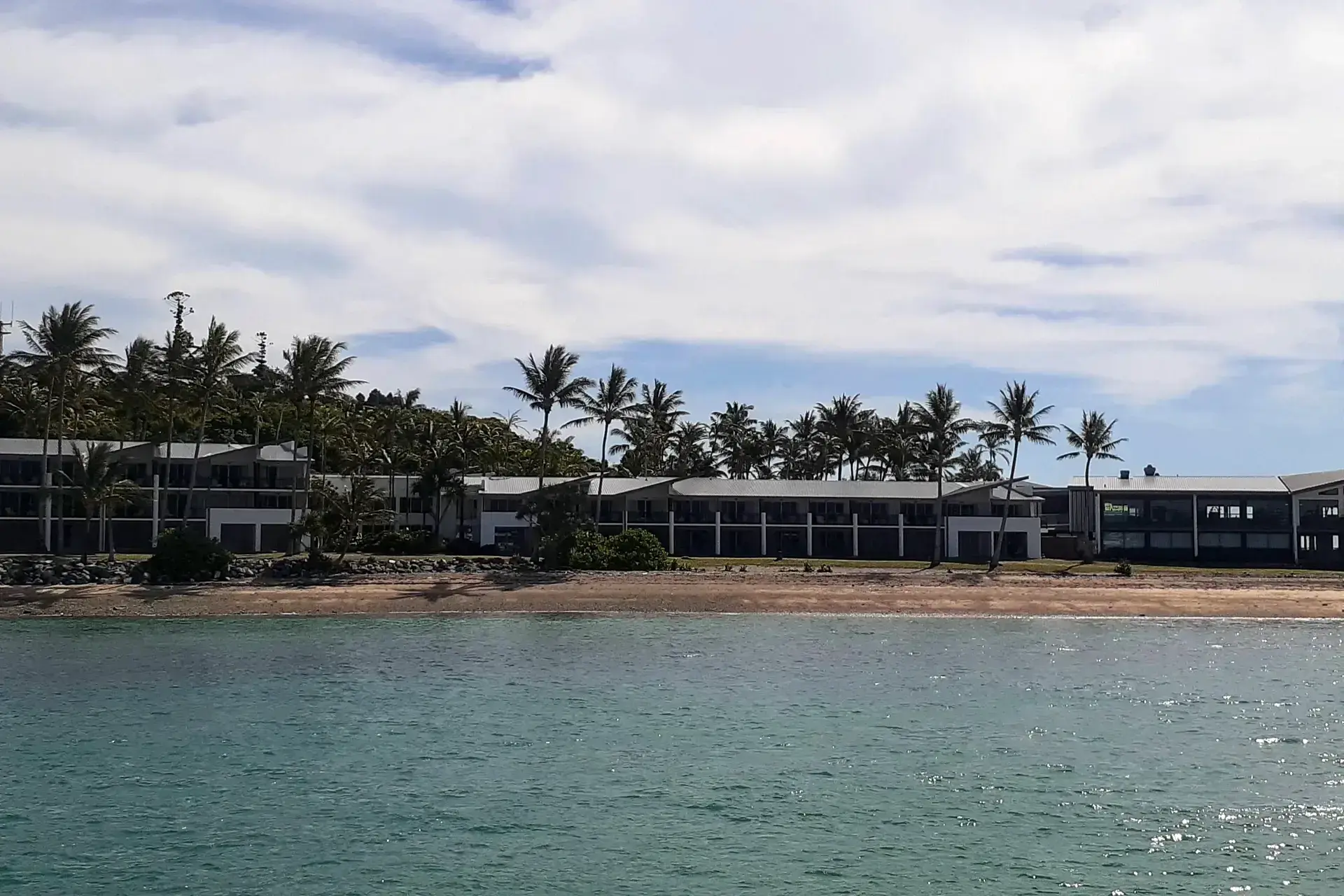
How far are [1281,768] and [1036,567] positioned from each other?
51.8 m

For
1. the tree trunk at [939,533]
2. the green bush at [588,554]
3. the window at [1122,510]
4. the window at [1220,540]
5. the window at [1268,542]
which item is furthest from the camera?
the window at [1122,510]

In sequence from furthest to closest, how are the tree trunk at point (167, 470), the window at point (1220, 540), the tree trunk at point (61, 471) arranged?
1. the window at point (1220, 540)
2. the tree trunk at point (167, 470)
3. the tree trunk at point (61, 471)

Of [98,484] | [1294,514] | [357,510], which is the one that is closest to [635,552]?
[357,510]

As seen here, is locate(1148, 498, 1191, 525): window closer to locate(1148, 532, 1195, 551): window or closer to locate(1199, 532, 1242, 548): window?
locate(1148, 532, 1195, 551): window

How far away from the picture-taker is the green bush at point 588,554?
66.9 metres

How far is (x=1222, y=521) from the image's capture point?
8588 cm

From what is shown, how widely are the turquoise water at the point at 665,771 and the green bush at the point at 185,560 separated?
17440 mm

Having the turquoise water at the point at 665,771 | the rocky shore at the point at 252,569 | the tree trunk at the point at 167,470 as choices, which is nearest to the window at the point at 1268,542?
the turquoise water at the point at 665,771

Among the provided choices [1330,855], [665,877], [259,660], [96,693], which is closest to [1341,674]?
[1330,855]

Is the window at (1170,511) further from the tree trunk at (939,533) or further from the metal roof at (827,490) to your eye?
the tree trunk at (939,533)

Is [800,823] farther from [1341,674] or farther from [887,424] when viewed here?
[887,424]

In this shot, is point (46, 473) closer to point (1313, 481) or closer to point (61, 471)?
point (61, 471)

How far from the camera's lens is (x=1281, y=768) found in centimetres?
2397

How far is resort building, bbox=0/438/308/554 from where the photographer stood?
7494 centimetres
